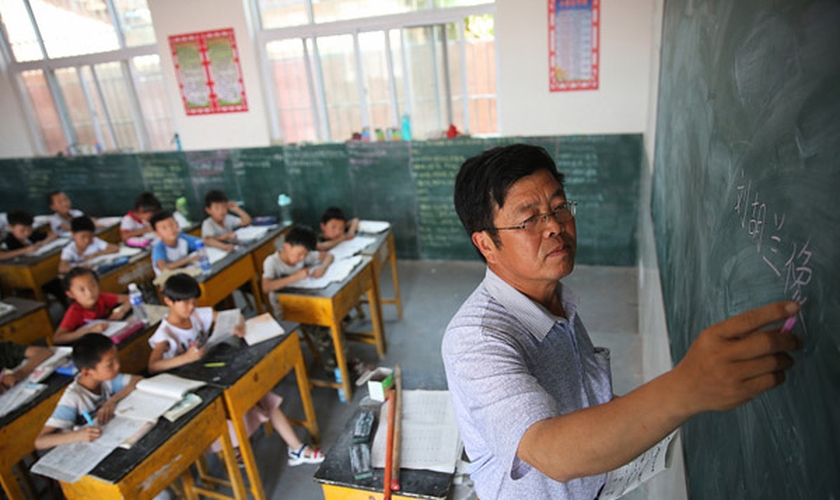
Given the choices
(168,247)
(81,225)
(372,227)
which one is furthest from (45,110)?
(372,227)

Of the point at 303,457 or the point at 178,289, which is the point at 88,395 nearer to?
the point at 178,289

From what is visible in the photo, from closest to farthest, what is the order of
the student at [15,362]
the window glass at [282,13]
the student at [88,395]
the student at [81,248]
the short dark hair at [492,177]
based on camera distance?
→ the short dark hair at [492,177], the student at [88,395], the student at [15,362], the student at [81,248], the window glass at [282,13]

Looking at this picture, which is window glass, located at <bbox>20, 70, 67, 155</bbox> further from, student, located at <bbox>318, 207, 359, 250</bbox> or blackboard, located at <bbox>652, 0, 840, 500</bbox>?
blackboard, located at <bbox>652, 0, 840, 500</bbox>

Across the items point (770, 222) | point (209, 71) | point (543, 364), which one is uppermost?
point (209, 71)

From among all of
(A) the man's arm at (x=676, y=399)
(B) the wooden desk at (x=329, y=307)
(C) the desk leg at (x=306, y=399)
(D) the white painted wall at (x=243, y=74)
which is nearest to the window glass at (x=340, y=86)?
(D) the white painted wall at (x=243, y=74)

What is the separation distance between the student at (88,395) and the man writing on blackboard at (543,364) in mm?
1598

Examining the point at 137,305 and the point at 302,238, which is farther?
the point at 302,238

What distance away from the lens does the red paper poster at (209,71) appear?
5.20 metres

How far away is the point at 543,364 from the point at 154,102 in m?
6.36

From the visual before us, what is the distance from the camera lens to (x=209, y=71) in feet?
17.5

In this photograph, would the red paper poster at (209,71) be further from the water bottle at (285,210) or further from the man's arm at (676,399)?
the man's arm at (676,399)

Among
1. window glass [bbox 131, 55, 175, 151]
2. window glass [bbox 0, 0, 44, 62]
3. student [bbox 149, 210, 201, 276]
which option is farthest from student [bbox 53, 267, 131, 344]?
window glass [bbox 0, 0, 44, 62]

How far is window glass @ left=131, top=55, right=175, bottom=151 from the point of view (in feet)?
19.0

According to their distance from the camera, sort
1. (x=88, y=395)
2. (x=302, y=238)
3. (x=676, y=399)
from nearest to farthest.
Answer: (x=676, y=399) → (x=88, y=395) → (x=302, y=238)
